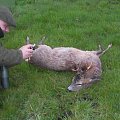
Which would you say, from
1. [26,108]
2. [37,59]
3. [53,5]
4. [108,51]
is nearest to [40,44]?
[37,59]

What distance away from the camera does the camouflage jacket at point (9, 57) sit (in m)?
5.26

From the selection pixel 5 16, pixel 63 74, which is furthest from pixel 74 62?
pixel 5 16

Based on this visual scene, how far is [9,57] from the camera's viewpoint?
17.4 feet

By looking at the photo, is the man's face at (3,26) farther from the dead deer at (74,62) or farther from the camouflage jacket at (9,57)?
the dead deer at (74,62)

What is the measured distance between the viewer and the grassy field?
17.3 ft

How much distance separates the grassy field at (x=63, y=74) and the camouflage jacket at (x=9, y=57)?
0.57 meters

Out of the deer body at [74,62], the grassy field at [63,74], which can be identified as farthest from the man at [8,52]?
the deer body at [74,62]

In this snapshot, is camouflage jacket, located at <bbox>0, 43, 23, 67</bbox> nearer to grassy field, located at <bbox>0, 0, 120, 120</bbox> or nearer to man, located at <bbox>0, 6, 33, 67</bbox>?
man, located at <bbox>0, 6, 33, 67</bbox>

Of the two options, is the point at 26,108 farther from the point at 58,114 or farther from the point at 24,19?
the point at 24,19

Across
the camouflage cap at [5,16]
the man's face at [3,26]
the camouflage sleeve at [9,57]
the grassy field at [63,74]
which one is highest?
the camouflage cap at [5,16]

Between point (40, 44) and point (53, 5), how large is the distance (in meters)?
3.09

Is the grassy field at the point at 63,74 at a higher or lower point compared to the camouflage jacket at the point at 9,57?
lower

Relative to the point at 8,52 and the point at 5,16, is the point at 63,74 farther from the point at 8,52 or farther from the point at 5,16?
the point at 5,16

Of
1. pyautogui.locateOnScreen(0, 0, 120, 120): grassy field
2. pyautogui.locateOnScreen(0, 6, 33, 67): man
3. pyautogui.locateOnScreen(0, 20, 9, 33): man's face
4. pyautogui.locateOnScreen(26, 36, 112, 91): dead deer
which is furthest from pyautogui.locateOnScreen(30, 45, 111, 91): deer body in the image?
Result: pyautogui.locateOnScreen(0, 20, 9, 33): man's face
